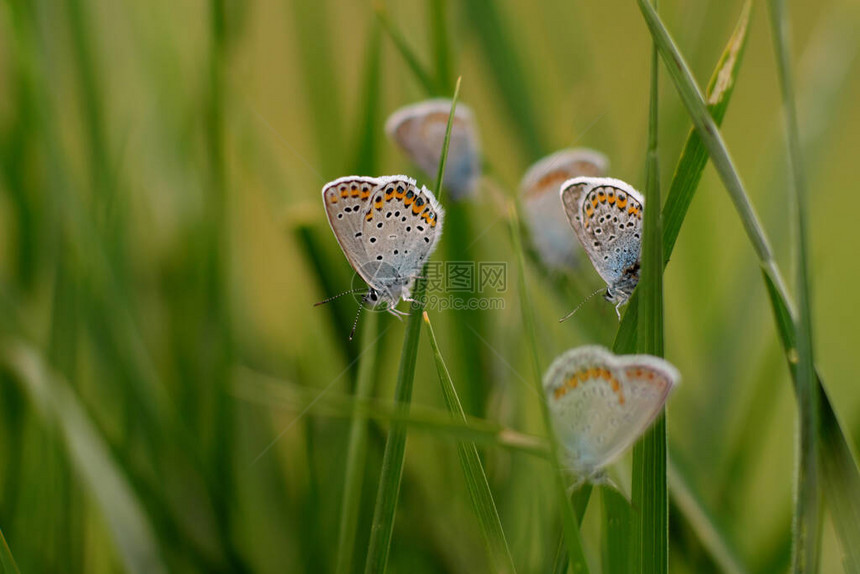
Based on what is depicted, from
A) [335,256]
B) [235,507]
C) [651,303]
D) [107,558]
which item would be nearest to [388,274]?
[651,303]

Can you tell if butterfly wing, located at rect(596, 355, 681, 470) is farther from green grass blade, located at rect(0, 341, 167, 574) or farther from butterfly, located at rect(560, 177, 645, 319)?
green grass blade, located at rect(0, 341, 167, 574)

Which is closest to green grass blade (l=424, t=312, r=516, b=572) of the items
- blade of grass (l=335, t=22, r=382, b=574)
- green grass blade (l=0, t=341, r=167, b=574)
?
blade of grass (l=335, t=22, r=382, b=574)

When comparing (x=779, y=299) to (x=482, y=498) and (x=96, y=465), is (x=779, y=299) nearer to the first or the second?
(x=482, y=498)

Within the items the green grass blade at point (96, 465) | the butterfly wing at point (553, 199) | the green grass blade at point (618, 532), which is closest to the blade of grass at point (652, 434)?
the green grass blade at point (618, 532)

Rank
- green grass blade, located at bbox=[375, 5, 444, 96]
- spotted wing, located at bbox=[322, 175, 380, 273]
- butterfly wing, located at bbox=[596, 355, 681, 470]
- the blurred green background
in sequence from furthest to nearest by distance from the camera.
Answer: the blurred green background → green grass blade, located at bbox=[375, 5, 444, 96] → spotted wing, located at bbox=[322, 175, 380, 273] → butterfly wing, located at bbox=[596, 355, 681, 470]

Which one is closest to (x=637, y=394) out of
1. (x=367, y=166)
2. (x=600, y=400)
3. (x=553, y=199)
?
(x=600, y=400)

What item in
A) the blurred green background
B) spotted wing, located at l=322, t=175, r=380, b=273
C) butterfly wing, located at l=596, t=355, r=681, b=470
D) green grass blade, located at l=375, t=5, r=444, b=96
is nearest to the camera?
butterfly wing, located at l=596, t=355, r=681, b=470
